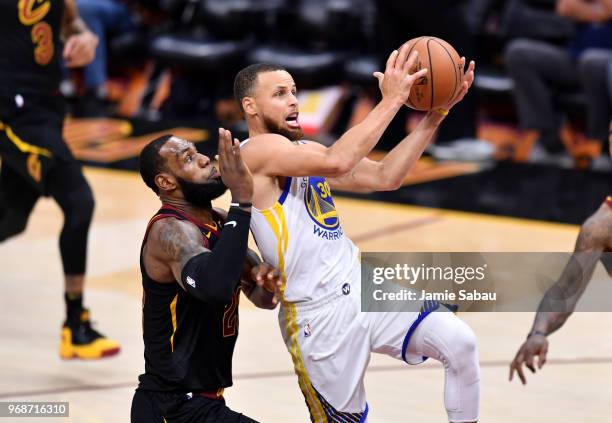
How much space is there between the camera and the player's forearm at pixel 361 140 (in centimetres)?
462

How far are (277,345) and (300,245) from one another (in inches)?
90.8

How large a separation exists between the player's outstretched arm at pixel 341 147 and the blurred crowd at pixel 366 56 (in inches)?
237

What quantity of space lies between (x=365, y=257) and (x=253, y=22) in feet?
27.1

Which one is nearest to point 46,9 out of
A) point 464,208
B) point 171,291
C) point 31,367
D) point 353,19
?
point 31,367

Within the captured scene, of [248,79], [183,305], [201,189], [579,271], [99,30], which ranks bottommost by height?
[99,30]

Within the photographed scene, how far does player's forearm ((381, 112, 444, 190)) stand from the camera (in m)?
5.06

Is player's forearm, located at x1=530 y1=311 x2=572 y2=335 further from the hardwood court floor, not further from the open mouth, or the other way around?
the open mouth

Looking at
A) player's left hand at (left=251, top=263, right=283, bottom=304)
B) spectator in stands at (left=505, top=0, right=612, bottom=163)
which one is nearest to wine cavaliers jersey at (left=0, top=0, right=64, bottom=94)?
player's left hand at (left=251, top=263, right=283, bottom=304)

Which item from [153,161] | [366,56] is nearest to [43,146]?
[153,161]

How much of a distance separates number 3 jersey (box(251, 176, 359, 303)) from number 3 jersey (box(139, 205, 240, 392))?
0.23 m

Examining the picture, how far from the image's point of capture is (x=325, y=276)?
4.78 m

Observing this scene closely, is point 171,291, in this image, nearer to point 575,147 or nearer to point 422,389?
point 422,389

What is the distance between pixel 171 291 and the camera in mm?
4750

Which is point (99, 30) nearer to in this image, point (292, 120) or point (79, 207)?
point (79, 207)
